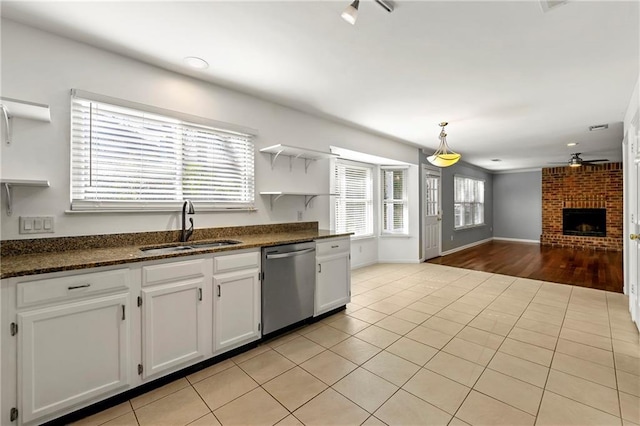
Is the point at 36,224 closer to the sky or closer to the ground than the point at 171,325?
closer to the sky

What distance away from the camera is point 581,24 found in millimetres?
1956

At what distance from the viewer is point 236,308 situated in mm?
2400

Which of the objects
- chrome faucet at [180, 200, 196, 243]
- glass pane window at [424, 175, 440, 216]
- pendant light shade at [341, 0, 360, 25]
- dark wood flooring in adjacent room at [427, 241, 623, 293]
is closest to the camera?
pendant light shade at [341, 0, 360, 25]

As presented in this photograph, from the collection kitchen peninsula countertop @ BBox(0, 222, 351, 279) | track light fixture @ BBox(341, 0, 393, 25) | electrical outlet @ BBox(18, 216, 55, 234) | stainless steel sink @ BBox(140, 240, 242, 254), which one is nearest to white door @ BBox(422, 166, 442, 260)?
kitchen peninsula countertop @ BBox(0, 222, 351, 279)

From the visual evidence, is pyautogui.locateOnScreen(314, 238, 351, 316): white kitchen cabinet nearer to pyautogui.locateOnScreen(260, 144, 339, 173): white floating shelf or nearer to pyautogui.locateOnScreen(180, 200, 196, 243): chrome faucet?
pyautogui.locateOnScreen(260, 144, 339, 173): white floating shelf

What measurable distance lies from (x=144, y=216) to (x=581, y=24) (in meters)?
3.56

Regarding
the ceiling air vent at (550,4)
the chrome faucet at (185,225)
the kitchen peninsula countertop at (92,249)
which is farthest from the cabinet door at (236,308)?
the ceiling air vent at (550,4)

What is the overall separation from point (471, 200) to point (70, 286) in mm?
9237

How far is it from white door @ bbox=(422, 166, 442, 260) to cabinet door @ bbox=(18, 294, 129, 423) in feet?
18.4

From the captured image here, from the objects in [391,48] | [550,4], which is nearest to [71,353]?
[391,48]

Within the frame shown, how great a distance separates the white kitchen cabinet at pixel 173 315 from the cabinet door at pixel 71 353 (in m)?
0.13

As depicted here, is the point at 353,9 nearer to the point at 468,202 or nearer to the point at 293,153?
the point at 293,153

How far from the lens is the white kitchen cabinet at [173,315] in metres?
1.95

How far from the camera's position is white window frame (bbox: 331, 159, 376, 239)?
17.4ft
